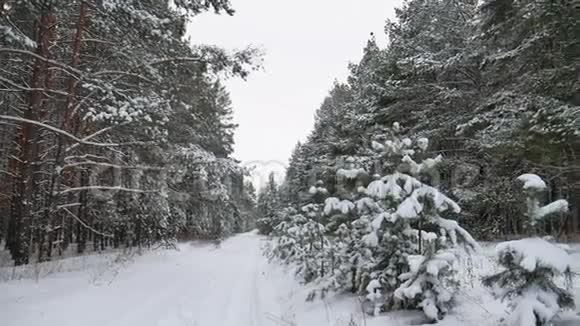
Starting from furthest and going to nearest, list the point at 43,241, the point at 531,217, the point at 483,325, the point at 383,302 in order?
the point at 43,241 < the point at 383,302 < the point at 483,325 < the point at 531,217

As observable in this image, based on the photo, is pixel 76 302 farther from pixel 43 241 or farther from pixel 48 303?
pixel 43 241

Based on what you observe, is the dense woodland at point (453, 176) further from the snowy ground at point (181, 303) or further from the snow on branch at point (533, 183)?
the snowy ground at point (181, 303)

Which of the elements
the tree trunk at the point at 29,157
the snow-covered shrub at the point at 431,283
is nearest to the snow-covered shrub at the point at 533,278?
the snow-covered shrub at the point at 431,283

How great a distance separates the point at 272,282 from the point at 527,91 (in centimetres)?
928

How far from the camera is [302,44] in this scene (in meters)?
22.9

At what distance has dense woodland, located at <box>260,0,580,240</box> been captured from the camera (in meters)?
7.74

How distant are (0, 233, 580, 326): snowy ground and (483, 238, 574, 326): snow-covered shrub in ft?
1.54

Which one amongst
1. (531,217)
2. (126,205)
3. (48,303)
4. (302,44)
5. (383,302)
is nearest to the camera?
(531,217)

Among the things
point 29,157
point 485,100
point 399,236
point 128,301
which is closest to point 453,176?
point 485,100

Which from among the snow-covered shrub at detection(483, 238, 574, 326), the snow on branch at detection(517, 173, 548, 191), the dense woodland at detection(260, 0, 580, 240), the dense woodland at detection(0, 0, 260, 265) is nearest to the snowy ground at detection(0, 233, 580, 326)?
the snow-covered shrub at detection(483, 238, 574, 326)

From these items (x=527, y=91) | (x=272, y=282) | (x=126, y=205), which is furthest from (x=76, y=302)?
(x=527, y=91)

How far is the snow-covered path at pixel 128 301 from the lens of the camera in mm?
5750

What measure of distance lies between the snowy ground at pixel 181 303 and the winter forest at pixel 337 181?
0.05 m

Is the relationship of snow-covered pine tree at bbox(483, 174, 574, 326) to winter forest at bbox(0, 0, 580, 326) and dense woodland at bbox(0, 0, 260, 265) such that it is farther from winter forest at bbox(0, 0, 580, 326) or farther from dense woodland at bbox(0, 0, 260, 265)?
dense woodland at bbox(0, 0, 260, 265)
